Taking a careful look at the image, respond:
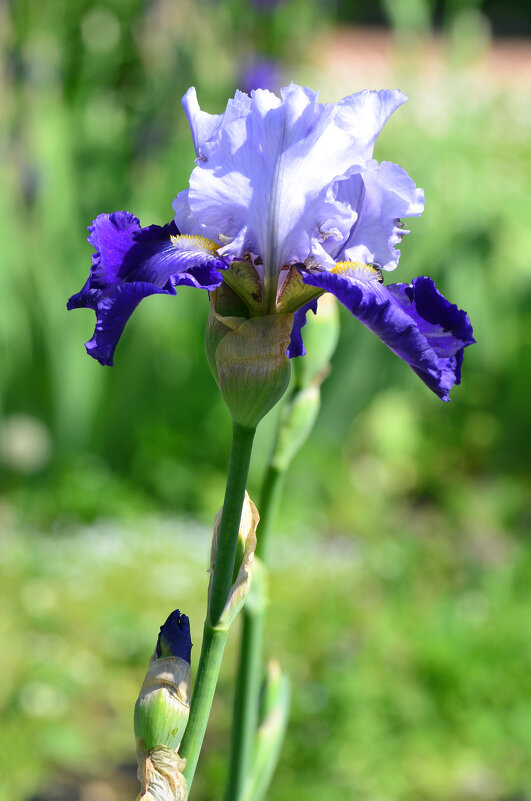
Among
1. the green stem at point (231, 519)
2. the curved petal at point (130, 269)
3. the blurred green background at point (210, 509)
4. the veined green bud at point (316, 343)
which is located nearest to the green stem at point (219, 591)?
the green stem at point (231, 519)

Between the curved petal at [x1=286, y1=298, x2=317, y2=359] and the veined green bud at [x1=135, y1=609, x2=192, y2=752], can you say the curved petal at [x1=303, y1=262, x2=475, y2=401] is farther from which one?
the veined green bud at [x1=135, y1=609, x2=192, y2=752]

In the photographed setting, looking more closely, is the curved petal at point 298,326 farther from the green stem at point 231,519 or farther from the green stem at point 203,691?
the green stem at point 203,691

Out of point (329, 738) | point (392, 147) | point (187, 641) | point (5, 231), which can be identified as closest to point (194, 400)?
point (5, 231)

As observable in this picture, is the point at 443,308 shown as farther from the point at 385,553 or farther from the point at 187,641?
the point at 385,553

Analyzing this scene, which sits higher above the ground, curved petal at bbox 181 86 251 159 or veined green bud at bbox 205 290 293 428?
curved petal at bbox 181 86 251 159

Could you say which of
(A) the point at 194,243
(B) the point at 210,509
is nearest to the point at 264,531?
(A) the point at 194,243

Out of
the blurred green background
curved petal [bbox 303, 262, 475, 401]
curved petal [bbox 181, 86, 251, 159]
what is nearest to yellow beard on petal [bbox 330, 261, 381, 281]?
curved petal [bbox 303, 262, 475, 401]
